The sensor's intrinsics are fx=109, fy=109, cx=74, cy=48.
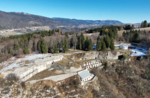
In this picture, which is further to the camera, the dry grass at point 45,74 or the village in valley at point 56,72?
the dry grass at point 45,74

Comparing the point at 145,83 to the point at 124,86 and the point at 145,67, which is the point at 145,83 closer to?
the point at 124,86

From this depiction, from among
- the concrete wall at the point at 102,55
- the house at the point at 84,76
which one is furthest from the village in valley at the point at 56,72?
the concrete wall at the point at 102,55

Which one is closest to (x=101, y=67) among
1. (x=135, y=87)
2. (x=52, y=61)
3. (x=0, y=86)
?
(x=135, y=87)

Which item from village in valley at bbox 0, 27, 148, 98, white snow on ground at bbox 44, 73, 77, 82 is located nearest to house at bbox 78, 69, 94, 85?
village in valley at bbox 0, 27, 148, 98

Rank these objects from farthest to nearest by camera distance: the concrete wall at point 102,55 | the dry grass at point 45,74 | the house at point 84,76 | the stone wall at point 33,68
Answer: the concrete wall at point 102,55 < the dry grass at point 45,74 < the house at point 84,76 < the stone wall at point 33,68

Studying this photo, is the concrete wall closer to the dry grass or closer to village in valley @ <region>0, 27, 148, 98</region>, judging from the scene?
village in valley @ <region>0, 27, 148, 98</region>

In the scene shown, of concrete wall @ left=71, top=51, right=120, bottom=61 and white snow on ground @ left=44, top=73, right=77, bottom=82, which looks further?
concrete wall @ left=71, top=51, right=120, bottom=61

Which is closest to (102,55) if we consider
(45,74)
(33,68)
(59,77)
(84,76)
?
(84,76)

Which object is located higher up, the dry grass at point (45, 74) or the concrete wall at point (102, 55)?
the concrete wall at point (102, 55)

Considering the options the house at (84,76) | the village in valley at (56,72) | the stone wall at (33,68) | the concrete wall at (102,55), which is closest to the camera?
the village in valley at (56,72)

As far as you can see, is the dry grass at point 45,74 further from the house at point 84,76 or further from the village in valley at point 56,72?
the house at point 84,76

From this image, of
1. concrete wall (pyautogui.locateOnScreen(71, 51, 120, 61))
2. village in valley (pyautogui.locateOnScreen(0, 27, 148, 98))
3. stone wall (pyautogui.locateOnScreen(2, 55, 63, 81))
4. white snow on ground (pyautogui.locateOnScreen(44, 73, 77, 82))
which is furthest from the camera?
concrete wall (pyautogui.locateOnScreen(71, 51, 120, 61))

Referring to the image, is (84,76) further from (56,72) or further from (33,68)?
(33,68)
